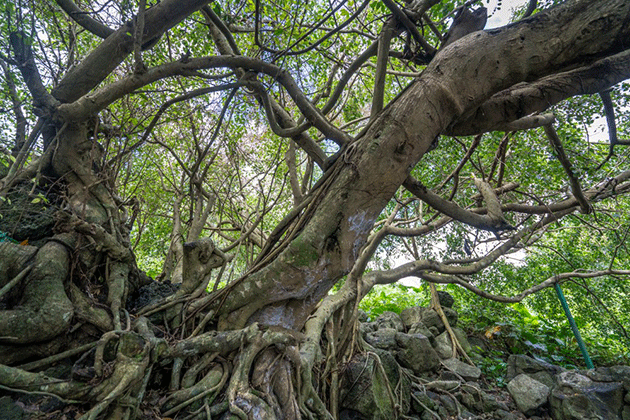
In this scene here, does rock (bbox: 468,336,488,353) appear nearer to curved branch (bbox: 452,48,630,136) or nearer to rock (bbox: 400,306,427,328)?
rock (bbox: 400,306,427,328)

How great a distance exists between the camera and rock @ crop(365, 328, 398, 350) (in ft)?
15.6

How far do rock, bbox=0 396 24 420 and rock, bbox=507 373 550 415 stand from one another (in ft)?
17.5

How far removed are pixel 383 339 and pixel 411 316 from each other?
1433 mm

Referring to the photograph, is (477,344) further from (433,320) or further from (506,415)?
(506,415)

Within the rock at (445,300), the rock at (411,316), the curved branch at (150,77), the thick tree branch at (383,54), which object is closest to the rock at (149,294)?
the curved branch at (150,77)

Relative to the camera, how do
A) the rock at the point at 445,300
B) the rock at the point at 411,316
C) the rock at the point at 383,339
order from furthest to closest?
the rock at the point at 445,300 → the rock at the point at 411,316 → the rock at the point at 383,339

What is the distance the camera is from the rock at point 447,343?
5223mm

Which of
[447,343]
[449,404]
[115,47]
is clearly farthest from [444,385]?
[115,47]

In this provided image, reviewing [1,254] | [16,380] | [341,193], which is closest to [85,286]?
[1,254]

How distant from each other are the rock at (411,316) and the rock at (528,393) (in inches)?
70.9

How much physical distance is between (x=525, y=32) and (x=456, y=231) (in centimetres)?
384

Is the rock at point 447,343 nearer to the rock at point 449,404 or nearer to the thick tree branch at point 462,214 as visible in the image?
the rock at point 449,404

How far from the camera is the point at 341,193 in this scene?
2.20 m

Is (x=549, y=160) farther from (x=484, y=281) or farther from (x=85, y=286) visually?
(x=85, y=286)
